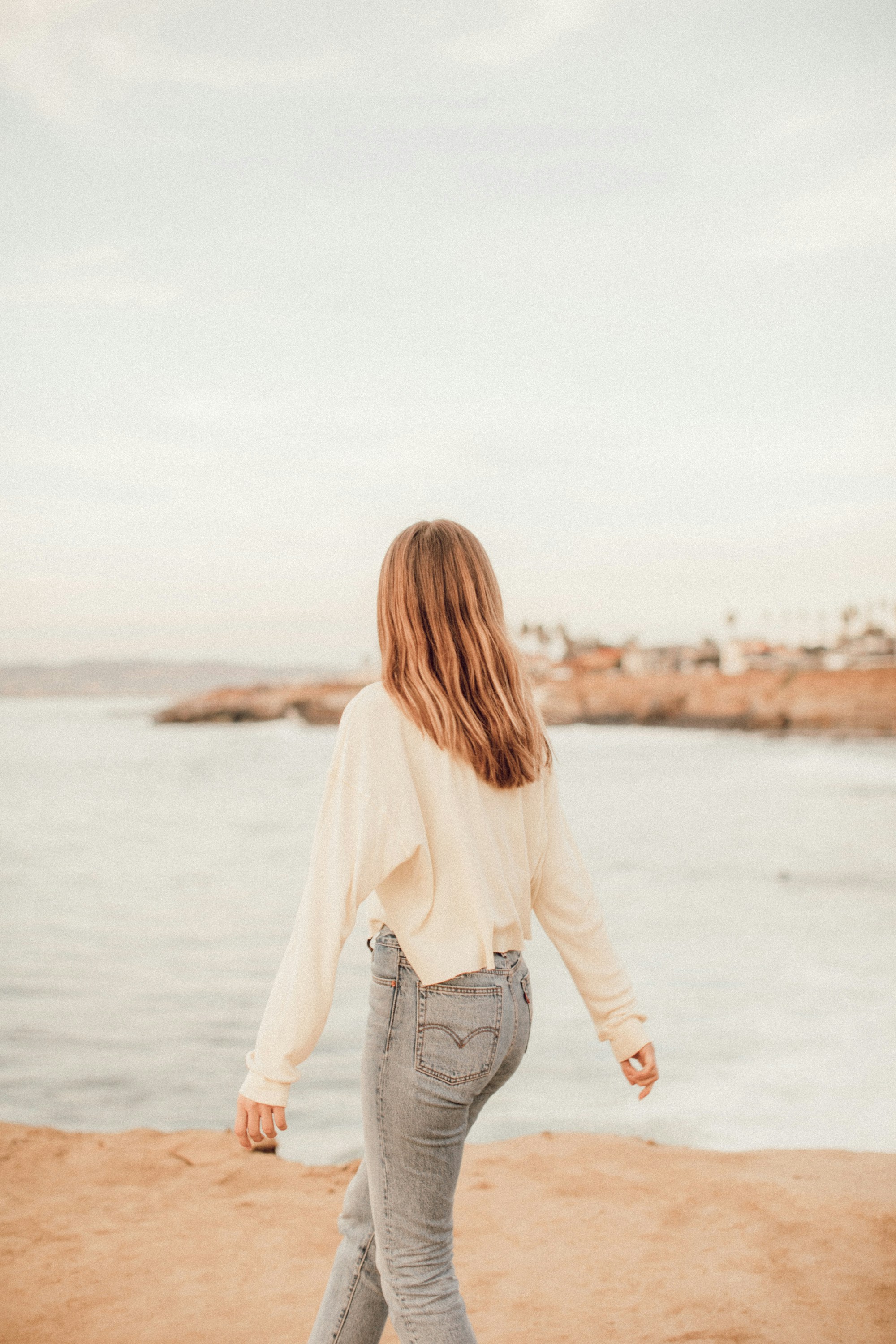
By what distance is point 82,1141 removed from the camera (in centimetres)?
432

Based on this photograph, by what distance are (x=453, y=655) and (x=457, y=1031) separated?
2.04 ft

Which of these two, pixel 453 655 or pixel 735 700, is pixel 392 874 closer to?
pixel 453 655

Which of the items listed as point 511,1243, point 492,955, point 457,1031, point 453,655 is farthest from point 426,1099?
point 511,1243

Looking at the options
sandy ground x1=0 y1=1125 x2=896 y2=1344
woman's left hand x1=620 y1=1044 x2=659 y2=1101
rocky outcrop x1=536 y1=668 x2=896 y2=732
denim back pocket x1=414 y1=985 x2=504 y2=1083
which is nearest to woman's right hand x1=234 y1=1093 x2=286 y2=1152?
denim back pocket x1=414 y1=985 x2=504 y2=1083

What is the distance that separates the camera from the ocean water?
5.72m

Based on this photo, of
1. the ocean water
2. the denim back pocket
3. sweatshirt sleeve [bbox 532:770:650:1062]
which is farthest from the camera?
the ocean water

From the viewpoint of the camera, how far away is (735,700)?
7306 cm

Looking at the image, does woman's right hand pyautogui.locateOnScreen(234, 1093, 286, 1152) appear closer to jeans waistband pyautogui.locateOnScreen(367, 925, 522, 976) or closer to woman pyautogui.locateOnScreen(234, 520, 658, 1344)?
woman pyautogui.locateOnScreen(234, 520, 658, 1344)

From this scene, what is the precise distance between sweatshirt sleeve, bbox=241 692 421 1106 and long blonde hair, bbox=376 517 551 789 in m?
0.12

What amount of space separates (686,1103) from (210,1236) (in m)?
3.33

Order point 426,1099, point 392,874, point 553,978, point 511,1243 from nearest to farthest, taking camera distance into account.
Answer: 1. point 426,1099
2. point 392,874
3. point 511,1243
4. point 553,978

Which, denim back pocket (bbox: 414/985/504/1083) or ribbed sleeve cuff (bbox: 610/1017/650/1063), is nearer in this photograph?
denim back pocket (bbox: 414/985/504/1083)

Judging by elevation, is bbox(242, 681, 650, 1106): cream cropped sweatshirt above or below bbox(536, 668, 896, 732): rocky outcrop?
above

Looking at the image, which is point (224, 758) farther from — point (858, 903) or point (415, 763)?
point (415, 763)
